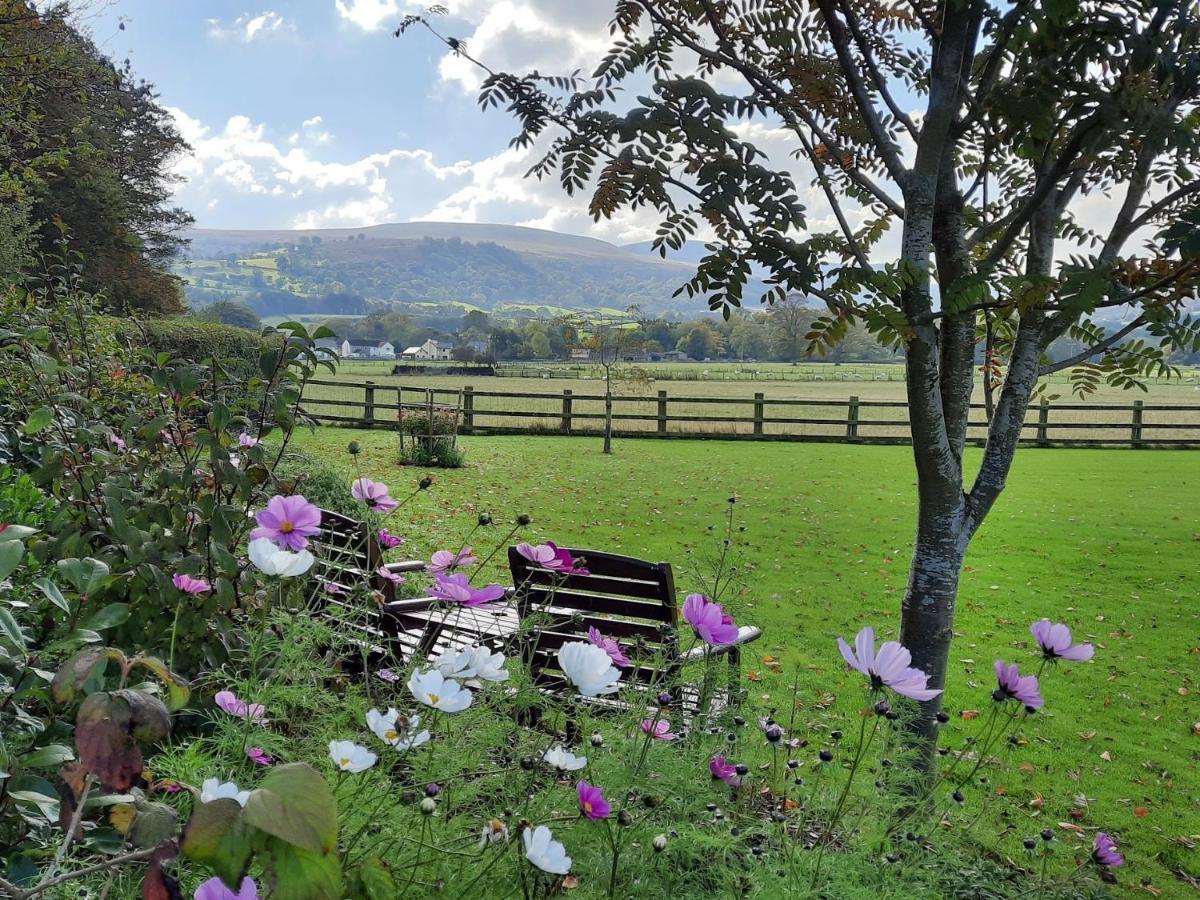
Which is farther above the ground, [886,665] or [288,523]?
[288,523]

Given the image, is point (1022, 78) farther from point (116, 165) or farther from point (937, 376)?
point (116, 165)

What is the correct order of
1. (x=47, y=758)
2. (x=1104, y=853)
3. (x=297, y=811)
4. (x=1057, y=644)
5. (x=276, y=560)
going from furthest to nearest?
(x=1057, y=644) → (x=1104, y=853) → (x=276, y=560) → (x=47, y=758) → (x=297, y=811)

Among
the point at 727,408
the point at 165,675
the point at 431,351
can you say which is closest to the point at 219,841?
the point at 165,675

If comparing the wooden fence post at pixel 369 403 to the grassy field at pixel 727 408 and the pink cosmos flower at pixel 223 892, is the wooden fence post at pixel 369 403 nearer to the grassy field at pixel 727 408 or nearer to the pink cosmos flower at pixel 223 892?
the grassy field at pixel 727 408

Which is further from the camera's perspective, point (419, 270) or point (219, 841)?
point (419, 270)

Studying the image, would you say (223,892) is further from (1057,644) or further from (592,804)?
(1057,644)

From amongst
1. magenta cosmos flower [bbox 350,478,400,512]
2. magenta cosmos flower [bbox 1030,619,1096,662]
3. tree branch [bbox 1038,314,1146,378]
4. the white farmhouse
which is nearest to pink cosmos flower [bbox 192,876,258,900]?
magenta cosmos flower [bbox 350,478,400,512]

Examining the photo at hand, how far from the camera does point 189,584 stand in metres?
1.54

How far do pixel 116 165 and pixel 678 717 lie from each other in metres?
28.6

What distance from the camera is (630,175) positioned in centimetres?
227

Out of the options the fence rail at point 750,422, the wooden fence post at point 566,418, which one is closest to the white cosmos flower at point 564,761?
the fence rail at point 750,422

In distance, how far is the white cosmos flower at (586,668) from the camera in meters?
0.83

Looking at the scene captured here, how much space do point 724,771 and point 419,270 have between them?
527ft

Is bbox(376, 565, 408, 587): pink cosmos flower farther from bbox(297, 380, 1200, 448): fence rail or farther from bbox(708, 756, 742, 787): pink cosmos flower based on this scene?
bbox(297, 380, 1200, 448): fence rail
